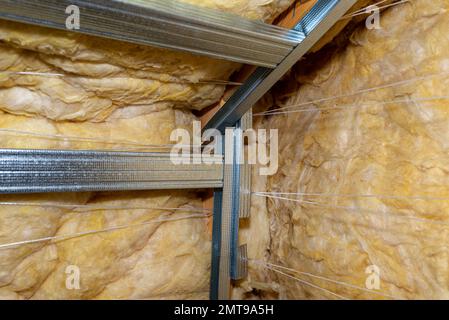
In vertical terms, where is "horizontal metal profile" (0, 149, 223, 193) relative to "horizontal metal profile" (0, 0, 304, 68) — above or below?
below

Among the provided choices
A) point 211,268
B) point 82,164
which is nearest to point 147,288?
point 211,268

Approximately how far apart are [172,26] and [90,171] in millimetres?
620

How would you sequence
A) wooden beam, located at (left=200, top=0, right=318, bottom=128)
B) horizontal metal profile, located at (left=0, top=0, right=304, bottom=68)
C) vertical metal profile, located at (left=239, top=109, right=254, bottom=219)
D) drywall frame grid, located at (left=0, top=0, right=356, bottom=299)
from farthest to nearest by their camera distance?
vertical metal profile, located at (left=239, top=109, right=254, bottom=219) → wooden beam, located at (left=200, top=0, right=318, bottom=128) → drywall frame grid, located at (left=0, top=0, right=356, bottom=299) → horizontal metal profile, located at (left=0, top=0, right=304, bottom=68)

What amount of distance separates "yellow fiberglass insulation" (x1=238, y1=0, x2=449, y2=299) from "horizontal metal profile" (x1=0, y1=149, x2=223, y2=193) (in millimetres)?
549

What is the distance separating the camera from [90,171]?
128cm

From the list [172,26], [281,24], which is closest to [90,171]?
[172,26]

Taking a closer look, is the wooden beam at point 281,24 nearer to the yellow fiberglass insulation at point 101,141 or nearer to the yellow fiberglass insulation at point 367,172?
the yellow fiberglass insulation at point 101,141

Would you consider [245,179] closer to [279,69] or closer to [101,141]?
[279,69]

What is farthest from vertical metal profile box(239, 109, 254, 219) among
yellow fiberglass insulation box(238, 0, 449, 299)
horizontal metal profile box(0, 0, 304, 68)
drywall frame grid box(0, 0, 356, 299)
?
horizontal metal profile box(0, 0, 304, 68)

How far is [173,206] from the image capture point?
1.71 m

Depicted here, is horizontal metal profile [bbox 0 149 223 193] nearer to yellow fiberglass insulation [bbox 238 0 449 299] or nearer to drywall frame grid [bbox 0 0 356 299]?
drywall frame grid [bbox 0 0 356 299]

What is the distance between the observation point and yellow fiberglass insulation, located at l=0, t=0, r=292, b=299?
1205 mm

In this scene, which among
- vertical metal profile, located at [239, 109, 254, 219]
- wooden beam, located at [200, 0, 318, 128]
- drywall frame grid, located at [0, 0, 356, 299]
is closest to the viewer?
drywall frame grid, located at [0, 0, 356, 299]

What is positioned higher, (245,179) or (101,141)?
(101,141)
